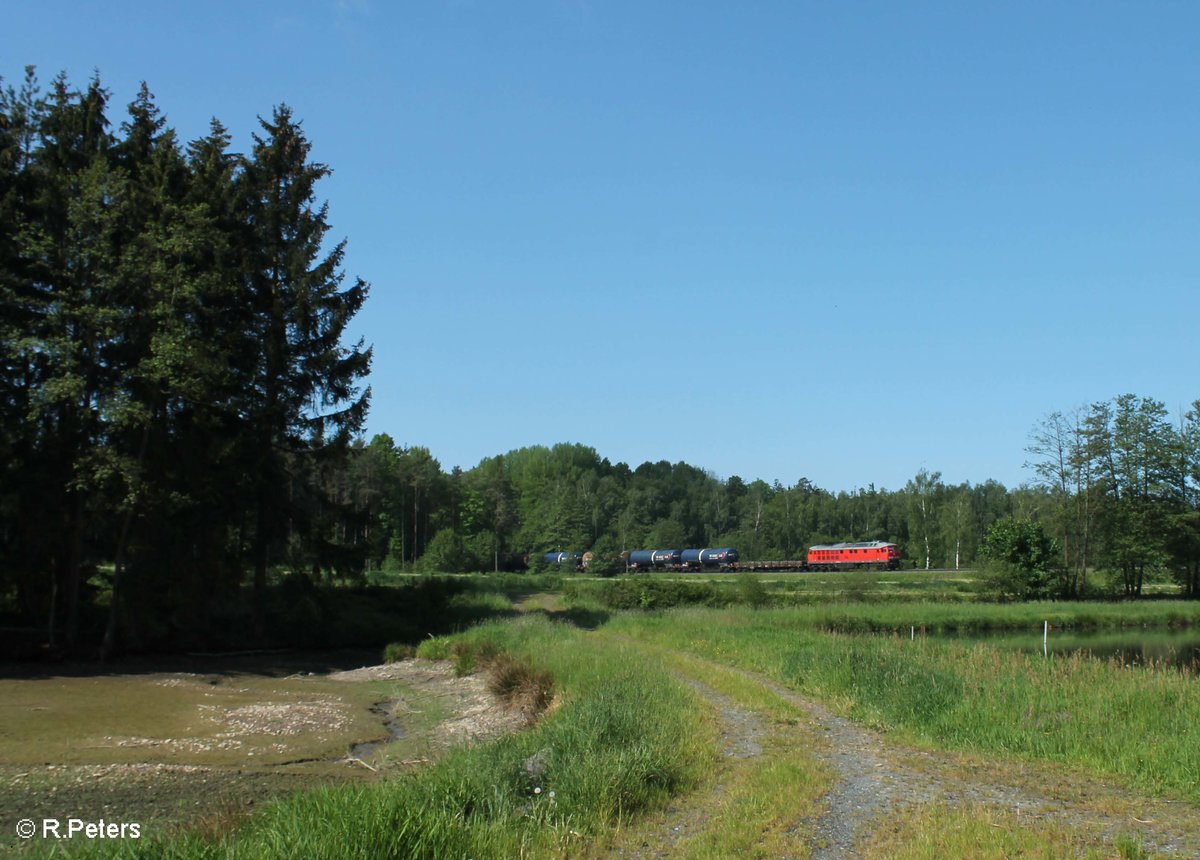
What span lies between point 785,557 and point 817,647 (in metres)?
105

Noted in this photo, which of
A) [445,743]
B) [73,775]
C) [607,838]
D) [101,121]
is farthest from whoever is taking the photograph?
[101,121]

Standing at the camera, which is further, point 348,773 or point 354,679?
point 354,679

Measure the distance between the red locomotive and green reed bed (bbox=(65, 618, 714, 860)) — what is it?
79.8m

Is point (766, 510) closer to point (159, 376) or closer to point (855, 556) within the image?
point (855, 556)

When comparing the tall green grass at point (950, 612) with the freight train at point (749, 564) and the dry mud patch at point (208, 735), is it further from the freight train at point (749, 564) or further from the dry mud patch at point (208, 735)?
the freight train at point (749, 564)

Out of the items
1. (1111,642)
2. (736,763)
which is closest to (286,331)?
(736,763)

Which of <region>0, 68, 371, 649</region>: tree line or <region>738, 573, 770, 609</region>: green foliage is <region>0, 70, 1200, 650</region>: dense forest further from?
<region>738, 573, 770, 609</region>: green foliage

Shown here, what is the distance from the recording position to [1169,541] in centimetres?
6425

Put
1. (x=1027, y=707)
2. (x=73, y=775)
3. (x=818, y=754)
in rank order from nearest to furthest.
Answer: (x=818, y=754)
(x=1027, y=707)
(x=73, y=775)

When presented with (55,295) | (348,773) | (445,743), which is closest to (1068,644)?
(445,743)

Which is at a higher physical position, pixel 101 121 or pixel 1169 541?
pixel 101 121

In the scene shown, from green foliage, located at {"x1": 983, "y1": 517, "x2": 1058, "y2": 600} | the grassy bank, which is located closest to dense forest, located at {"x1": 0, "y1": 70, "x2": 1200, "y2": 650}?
the grassy bank

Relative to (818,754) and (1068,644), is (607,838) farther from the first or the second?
(1068,644)

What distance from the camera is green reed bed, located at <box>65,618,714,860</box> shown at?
7.99m
